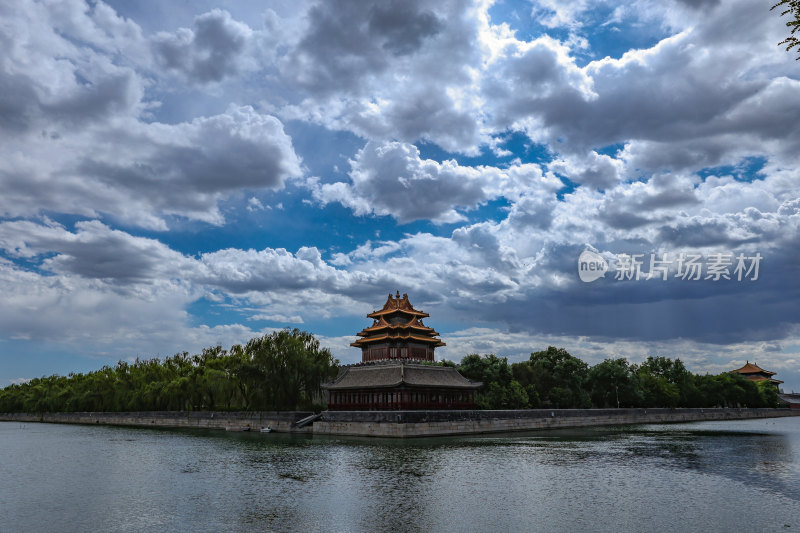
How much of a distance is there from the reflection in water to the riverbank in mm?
6440

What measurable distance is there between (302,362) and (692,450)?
4195cm

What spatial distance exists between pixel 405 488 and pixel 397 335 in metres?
55.5

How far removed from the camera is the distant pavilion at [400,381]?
6156cm

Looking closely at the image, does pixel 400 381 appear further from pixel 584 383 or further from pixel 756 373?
pixel 756 373

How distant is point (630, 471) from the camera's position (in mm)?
30812

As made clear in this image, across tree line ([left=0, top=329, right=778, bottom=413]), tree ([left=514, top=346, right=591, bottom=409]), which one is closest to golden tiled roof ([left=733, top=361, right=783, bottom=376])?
tree line ([left=0, top=329, right=778, bottom=413])

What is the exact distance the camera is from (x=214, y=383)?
7238 cm

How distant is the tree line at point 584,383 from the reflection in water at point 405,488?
27349 mm

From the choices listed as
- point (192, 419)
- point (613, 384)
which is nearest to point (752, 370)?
point (613, 384)

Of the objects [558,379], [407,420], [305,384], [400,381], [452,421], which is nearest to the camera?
[407,420]

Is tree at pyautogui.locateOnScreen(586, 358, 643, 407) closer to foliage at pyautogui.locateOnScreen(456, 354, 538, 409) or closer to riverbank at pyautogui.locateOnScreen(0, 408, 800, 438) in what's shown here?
riverbank at pyautogui.locateOnScreen(0, 408, 800, 438)

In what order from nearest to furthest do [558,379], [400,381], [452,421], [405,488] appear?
[405,488] → [452,421] → [400,381] → [558,379]

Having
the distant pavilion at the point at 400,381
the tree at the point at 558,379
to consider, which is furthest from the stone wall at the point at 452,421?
the distant pavilion at the point at 400,381

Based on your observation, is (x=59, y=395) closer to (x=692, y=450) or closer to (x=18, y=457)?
(x=18, y=457)
